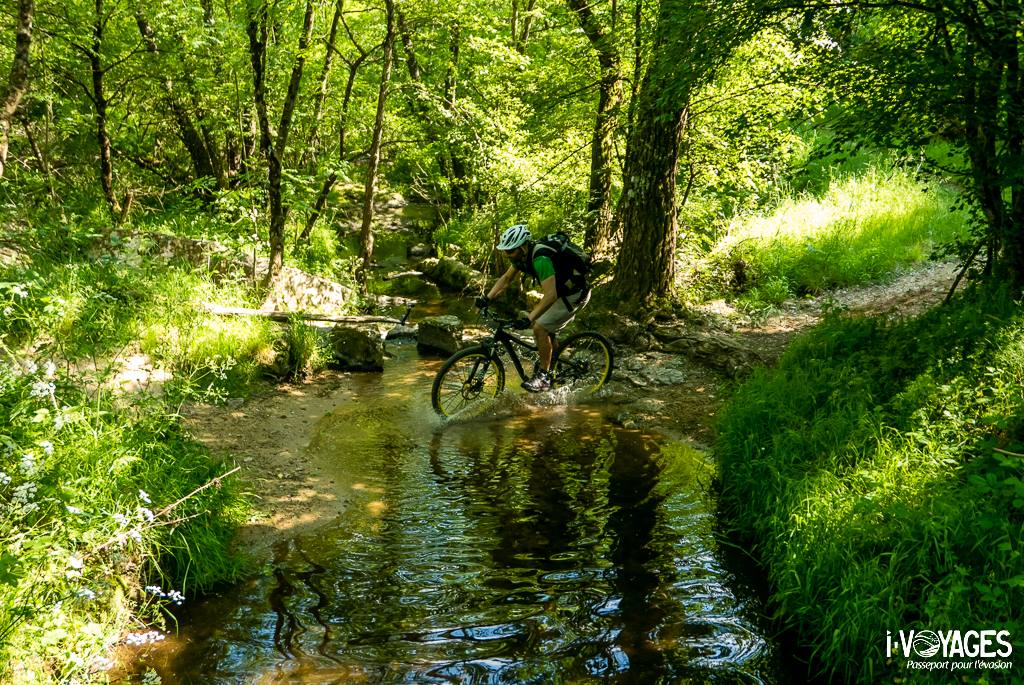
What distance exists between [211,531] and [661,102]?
5.48 m

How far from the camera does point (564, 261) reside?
8.52 m

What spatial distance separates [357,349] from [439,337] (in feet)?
5.19

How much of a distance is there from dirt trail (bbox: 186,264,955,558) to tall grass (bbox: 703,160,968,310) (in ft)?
1.75

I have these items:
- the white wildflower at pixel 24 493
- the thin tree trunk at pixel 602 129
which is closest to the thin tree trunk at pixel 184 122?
the thin tree trunk at pixel 602 129

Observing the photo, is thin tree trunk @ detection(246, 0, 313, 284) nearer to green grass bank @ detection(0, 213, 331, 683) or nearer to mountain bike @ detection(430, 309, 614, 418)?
green grass bank @ detection(0, 213, 331, 683)

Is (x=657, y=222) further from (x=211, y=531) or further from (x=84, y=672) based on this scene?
(x=84, y=672)

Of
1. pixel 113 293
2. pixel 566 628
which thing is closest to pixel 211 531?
pixel 566 628

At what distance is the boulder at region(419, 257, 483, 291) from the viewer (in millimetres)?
16172

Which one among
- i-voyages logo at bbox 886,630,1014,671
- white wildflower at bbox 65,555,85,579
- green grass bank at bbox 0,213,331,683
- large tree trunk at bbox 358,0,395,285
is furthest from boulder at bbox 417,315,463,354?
i-voyages logo at bbox 886,630,1014,671

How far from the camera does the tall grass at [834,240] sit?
12.5 meters

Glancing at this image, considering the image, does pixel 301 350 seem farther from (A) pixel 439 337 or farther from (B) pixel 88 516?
(B) pixel 88 516

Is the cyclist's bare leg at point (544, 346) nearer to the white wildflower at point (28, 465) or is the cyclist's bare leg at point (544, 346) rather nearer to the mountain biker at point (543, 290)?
the mountain biker at point (543, 290)

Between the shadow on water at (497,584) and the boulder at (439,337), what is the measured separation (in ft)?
12.1

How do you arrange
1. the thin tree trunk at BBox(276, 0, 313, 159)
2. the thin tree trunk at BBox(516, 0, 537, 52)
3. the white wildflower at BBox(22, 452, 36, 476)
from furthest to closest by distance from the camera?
the thin tree trunk at BBox(516, 0, 537, 52) → the thin tree trunk at BBox(276, 0, 313, 159) → the white wildflower at BBox(22, 452, 36, 476)
